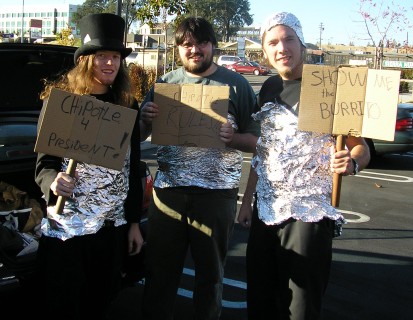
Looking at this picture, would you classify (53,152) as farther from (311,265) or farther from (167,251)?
(311,265)

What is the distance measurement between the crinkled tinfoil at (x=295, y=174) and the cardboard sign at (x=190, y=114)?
0.36 meters

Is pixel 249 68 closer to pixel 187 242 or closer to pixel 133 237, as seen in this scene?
pixel 187 242

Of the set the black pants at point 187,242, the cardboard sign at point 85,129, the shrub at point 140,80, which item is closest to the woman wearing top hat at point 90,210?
the cardboard sign at point 85,129

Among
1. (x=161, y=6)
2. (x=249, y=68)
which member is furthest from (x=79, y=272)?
(x=249, y=68)

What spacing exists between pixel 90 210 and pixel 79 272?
11.6 inches

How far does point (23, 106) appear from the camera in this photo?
4309mm

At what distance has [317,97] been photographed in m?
2.51

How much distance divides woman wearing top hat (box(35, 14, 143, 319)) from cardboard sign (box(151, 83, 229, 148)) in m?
0.23

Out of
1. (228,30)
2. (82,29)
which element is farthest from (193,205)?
(228,30)

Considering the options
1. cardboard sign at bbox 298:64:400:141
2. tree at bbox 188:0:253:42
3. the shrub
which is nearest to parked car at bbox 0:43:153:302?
cardboard sign at bbox 298:64:400:141

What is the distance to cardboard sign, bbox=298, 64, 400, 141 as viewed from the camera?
2432 mm

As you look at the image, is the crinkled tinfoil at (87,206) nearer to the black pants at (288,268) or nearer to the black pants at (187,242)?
the black pants at (187,242)

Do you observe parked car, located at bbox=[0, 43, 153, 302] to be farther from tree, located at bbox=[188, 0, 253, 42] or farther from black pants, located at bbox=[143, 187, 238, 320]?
tree, located at bbox=[188, 0, 253, 42]

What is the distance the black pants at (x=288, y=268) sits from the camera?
2512mm
